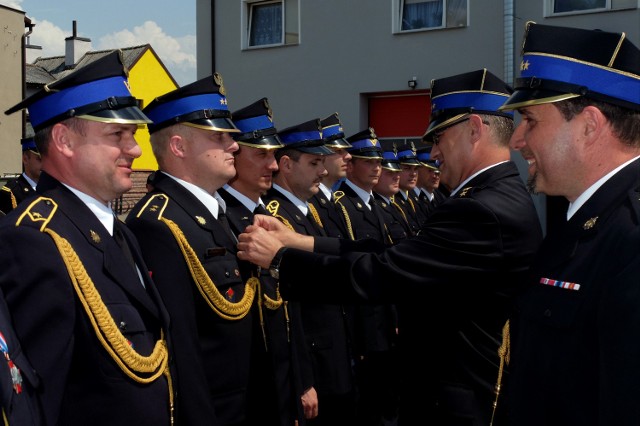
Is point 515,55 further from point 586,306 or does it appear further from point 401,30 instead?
point 586,306

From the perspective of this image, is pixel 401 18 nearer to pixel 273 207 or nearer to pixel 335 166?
pixel 335 166

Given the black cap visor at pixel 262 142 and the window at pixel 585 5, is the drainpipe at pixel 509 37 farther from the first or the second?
the black cap visor at pixel 262 142

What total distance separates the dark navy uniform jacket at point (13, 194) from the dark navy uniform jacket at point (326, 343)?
3.79 metres

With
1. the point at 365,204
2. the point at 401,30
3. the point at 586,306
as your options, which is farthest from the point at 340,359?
the point at 401,30

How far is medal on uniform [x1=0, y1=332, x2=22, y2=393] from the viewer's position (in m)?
2.15

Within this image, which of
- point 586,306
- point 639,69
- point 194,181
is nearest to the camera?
point 586,306

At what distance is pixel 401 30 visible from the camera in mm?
16484

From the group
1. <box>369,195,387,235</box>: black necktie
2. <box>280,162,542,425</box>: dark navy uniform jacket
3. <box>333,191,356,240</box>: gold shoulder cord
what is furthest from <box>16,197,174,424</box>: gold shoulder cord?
<box>369,195,387,235</box>: black necktie

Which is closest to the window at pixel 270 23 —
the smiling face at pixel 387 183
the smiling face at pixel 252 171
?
the smiling face at pixel 387 183

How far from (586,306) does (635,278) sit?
0.28m

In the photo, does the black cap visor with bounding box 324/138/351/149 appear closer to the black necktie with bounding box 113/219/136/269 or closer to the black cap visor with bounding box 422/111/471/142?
the black cap visor with bounding box 422/111/471/142

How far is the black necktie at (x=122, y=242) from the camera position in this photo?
3.03 meters

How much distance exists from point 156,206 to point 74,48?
3688cm

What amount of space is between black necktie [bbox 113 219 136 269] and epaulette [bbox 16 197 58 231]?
1.09 ft
